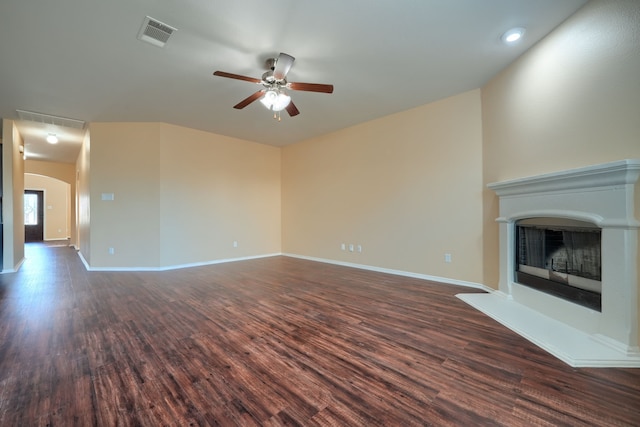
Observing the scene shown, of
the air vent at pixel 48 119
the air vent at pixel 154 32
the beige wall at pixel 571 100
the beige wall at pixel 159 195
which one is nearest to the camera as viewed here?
the beige wall at pixel 571 100

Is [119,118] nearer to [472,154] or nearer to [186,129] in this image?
[186,129]

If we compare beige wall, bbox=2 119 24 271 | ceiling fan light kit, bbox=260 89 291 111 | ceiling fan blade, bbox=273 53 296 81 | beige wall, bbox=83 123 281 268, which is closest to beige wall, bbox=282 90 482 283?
beige wall, bbox=83 123 281 268

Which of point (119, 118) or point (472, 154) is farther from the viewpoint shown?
point (119, 118)

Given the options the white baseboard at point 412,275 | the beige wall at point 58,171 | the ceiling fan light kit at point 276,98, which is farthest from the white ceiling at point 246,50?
the beige wall at point 58,171

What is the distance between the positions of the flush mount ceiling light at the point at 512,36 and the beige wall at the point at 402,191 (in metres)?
1.06

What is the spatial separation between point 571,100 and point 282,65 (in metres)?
2.80

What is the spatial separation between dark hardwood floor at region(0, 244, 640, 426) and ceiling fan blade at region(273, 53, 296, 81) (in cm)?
256

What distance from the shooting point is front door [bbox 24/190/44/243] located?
10398 mm

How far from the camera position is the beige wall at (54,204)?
10.4 metres

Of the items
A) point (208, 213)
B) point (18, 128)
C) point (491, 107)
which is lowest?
point (208, 213)

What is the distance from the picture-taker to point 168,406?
1.47 meters

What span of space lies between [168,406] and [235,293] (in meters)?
2.14

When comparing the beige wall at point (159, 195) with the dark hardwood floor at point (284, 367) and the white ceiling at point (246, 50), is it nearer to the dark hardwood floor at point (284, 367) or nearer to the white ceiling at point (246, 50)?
the white ceiling at point (246, 50)

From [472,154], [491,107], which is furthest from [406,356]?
[491,107]
